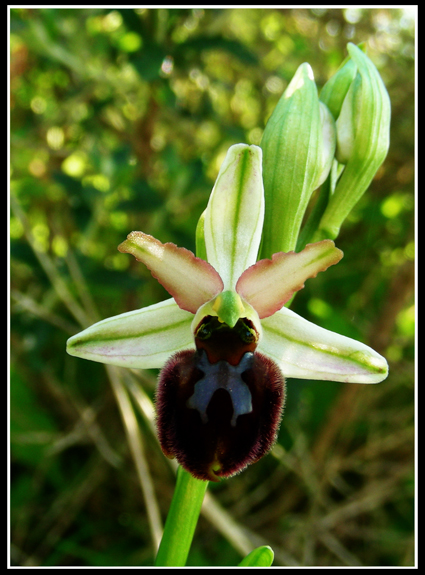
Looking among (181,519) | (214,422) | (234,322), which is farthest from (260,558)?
(234,322)

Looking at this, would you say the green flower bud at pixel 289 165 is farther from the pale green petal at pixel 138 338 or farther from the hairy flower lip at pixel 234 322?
the pale green petal at pixel 138 338

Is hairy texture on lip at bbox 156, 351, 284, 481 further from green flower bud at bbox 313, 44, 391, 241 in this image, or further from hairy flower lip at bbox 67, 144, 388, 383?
green flower bud at bbox 313, 44, 391, 241

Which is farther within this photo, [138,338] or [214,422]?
[138,338]

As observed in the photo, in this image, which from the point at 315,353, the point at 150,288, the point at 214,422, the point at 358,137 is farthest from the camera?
the point at 150,288

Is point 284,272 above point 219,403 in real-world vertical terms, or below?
above

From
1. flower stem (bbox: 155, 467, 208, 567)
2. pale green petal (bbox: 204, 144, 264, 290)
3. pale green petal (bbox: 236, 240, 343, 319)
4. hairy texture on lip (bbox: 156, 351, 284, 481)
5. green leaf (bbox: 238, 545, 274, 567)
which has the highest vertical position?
pale green petal (bbox: 204, 144, 264, 290)

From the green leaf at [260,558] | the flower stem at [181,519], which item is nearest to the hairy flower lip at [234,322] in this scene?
the flower stem at [181,519]

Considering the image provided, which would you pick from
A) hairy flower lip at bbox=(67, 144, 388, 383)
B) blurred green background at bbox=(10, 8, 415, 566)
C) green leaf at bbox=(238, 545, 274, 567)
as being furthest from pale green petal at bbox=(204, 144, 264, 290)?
blurred green background at bbox=(10, 8, 415, 566)

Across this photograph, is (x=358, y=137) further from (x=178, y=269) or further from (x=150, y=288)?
(x=150, y=288)

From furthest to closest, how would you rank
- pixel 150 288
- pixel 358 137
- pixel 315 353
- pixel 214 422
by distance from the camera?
pixel 150 288, pixel 358 137, pixel 315 353, pixel 214 422
